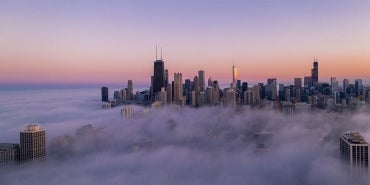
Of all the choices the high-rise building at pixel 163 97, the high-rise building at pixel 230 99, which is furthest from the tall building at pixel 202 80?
the high-rise building at pixel 163 97

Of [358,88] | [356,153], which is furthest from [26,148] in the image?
[358,88]

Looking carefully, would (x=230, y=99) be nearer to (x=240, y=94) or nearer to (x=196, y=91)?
(x=240, y=94)

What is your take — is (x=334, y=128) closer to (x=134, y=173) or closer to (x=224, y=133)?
(x=224, y=133)

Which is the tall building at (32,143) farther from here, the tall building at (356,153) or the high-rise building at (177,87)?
the high-rise building at (177,87)

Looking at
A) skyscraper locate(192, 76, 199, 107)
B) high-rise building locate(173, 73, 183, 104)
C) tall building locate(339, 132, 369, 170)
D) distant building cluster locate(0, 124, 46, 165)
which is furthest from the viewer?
high-rise building locate(173, 73, 183, 104)

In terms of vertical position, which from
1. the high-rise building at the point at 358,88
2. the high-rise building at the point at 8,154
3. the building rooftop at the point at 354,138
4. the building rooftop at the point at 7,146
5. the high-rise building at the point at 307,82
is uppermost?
the high-rise building at the point at 307,82

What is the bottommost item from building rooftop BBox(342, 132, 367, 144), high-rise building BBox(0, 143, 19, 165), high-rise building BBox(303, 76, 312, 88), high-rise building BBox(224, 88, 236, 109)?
high-rise building BBox(0, 143, 19, 165)

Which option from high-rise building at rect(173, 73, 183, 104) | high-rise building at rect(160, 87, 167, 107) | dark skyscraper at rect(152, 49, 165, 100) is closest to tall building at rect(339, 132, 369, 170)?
high-rise building at rect(160, 87, 167, 107)

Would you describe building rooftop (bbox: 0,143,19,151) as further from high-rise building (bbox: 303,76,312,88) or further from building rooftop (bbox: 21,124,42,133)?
high-rise building (bbox: 303,76,312,88)
